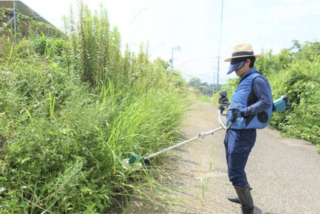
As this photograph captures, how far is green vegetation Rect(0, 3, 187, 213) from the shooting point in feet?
5.87

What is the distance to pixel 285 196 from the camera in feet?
10.4

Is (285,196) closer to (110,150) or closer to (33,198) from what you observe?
(110,150)

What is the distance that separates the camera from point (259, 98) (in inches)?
101

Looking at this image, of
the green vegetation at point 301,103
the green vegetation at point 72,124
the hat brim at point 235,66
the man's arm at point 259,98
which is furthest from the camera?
the green vegetation at point 301,103

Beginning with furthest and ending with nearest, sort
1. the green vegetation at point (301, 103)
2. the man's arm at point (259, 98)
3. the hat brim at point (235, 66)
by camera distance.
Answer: the green vegetation at point (301, 103) < the hat brim at point (235, 66) < the man's arm at point (259, 98)

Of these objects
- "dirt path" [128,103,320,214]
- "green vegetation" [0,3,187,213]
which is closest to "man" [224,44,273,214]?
"dirt path" [128,103,320,214]

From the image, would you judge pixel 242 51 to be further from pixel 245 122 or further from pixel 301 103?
pixel 301 103

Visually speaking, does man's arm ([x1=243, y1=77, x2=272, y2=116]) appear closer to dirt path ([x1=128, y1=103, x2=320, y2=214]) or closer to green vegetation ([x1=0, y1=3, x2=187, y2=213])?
dirt path ([x1=128, y1=103, x2=320, y2=214])

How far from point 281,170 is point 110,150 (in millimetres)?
3273

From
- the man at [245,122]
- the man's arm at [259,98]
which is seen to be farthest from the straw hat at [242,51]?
the man's arm at [259,98]

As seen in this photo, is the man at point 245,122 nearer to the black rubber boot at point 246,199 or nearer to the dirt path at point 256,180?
the black rubber boot at point 246,199

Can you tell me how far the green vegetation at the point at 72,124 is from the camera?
5.87 feet

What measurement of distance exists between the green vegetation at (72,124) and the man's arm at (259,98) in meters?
1.19

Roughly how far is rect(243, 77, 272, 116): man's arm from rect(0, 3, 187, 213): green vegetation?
1194 mm
